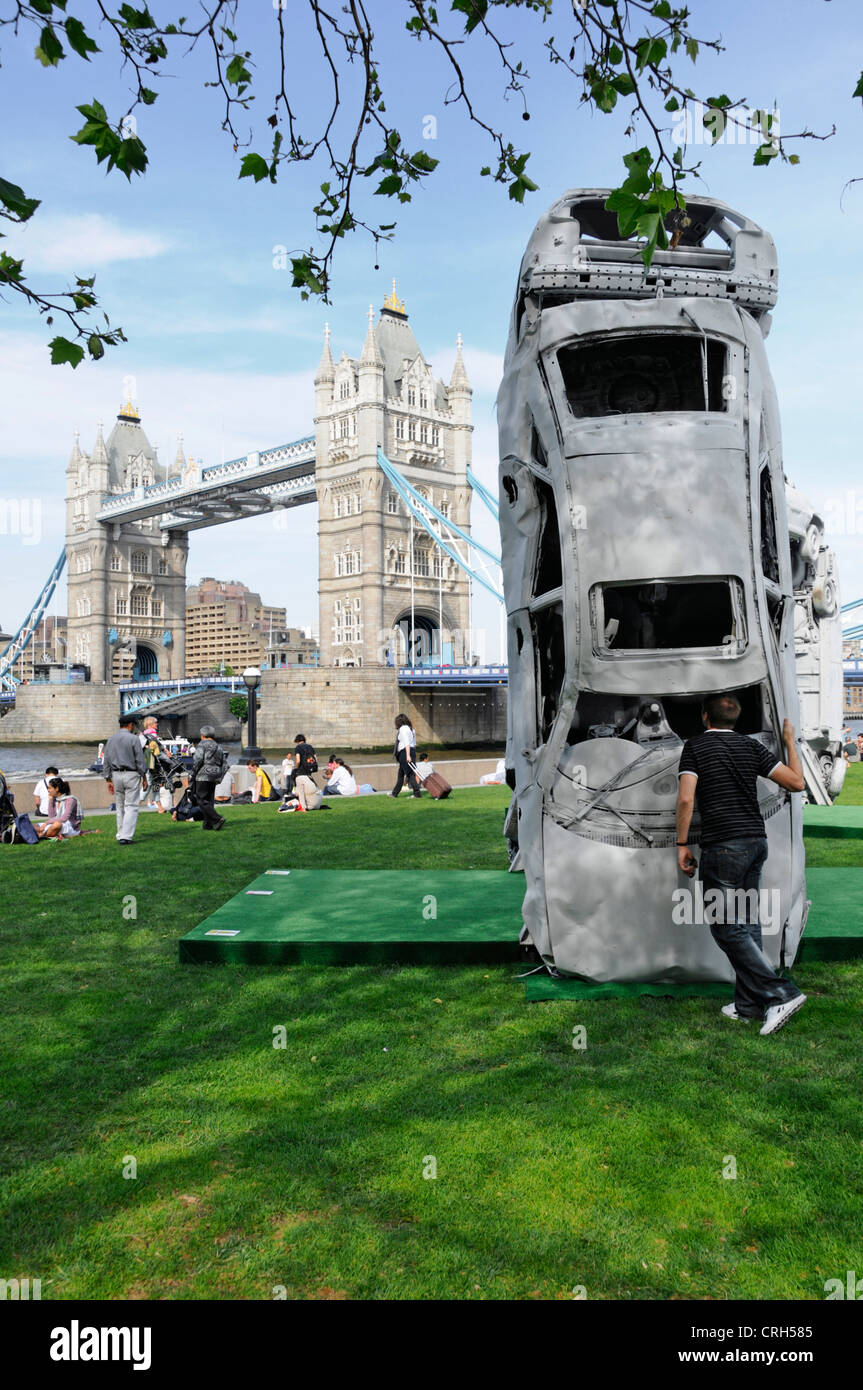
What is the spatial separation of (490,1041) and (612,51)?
4.84 metres

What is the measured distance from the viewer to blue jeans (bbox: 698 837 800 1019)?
5.27 meters

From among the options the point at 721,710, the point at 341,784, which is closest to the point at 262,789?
the point at 341,784

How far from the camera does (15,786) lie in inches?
683

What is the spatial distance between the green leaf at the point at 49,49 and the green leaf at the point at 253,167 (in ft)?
3.04

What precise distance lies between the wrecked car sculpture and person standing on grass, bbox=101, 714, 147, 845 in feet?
23.5

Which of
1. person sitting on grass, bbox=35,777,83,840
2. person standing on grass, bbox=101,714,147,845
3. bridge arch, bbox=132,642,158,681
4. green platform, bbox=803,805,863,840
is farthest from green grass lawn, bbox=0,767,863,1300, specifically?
bridge arch, bbox=132,642,158,681

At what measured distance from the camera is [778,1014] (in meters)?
5.16

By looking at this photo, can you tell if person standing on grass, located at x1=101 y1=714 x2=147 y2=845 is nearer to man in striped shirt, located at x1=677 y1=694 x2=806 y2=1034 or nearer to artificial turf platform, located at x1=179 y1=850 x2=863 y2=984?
artificial turf platform, located at x1=179 y1=850 x2=863 y2=984

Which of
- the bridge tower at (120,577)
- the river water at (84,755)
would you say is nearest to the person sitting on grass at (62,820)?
the river water at (84,755)

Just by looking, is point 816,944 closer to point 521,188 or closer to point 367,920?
point 367,920

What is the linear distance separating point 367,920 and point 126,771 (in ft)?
20.2
